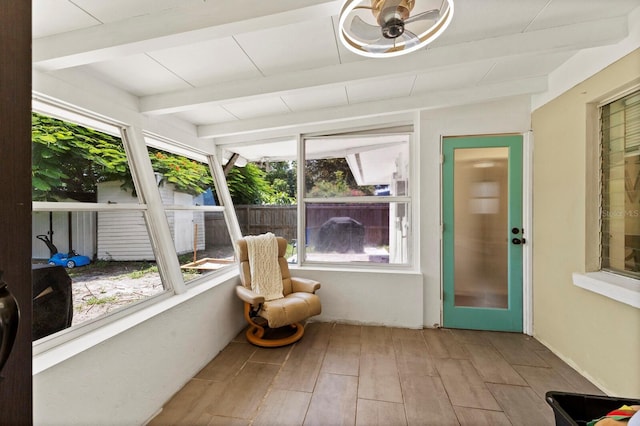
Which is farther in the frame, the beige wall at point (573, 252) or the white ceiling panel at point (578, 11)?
the beige wall at point (573, 252)

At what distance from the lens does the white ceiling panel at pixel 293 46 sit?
5.06ft

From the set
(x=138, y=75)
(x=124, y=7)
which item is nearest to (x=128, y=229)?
(x=138, y=75)

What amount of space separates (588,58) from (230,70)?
2.70 m

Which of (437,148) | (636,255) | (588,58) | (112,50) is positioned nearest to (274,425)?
(112,50)

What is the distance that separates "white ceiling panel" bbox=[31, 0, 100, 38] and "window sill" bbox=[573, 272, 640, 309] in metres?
3.49

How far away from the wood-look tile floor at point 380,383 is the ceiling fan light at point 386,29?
2.19m

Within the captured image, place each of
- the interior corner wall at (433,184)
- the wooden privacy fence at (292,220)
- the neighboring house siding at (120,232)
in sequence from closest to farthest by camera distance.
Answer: the neighboring house siding at (120,232) < the interior corner wall at (433,184) < the wooden privacy fence at (292,220)

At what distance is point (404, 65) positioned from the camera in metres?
1.94

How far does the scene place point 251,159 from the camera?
363 centimetres

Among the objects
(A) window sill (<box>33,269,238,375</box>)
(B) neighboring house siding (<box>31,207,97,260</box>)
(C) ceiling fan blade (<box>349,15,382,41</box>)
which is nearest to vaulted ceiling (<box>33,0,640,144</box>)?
(C) ceiling fan blade (<box>349,15,382,41</box>)

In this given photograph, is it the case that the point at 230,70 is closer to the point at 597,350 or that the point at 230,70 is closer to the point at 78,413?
the point at 78,413

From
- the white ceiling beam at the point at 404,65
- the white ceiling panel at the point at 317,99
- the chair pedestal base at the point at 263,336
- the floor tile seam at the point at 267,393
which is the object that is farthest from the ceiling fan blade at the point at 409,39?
the chair pedestal base at the point at 263,336

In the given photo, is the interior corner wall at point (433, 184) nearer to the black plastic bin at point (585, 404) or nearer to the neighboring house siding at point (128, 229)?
the black plastic bin at point (585, 404)

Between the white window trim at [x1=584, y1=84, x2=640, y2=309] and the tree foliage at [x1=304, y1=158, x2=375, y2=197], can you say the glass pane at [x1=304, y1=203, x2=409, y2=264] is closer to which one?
the tree foliage at [x1=304, y1=158, x2=375, y2=197]
